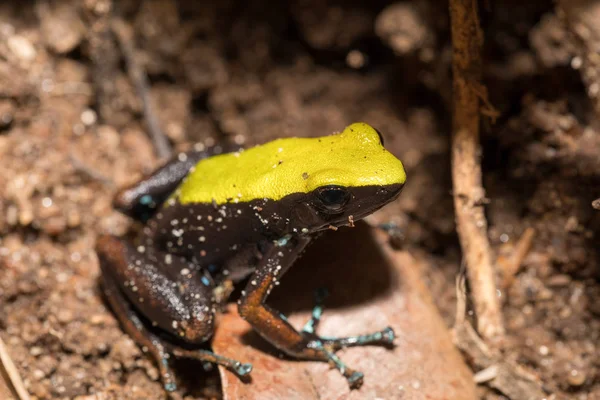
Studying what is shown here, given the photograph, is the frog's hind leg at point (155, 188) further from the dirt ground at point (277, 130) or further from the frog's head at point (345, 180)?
the frog's head at point (345, 180)

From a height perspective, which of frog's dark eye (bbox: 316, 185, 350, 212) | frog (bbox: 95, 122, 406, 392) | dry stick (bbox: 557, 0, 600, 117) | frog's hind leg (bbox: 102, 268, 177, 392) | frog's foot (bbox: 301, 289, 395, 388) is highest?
dry stick (bbox: 557, 0, 600, 117)

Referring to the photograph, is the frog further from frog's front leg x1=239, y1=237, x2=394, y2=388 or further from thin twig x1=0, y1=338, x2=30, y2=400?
thin twig x1=0, y1=338, x2=30, y2=400

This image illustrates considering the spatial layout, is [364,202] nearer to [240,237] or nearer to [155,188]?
[240,237]

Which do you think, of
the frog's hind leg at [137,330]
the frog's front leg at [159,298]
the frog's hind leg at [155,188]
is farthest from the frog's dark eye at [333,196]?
the frog's hind leg at [137,330]

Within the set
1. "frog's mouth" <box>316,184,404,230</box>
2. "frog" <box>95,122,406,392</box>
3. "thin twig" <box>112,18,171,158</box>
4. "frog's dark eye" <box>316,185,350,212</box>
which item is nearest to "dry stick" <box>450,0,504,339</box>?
"frog" <box>95,122,406,392</box>

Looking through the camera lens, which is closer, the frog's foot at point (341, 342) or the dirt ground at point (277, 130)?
the frog's foot at point (341, 342)

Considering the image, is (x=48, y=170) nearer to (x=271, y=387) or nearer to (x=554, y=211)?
(x=271, y=387)
